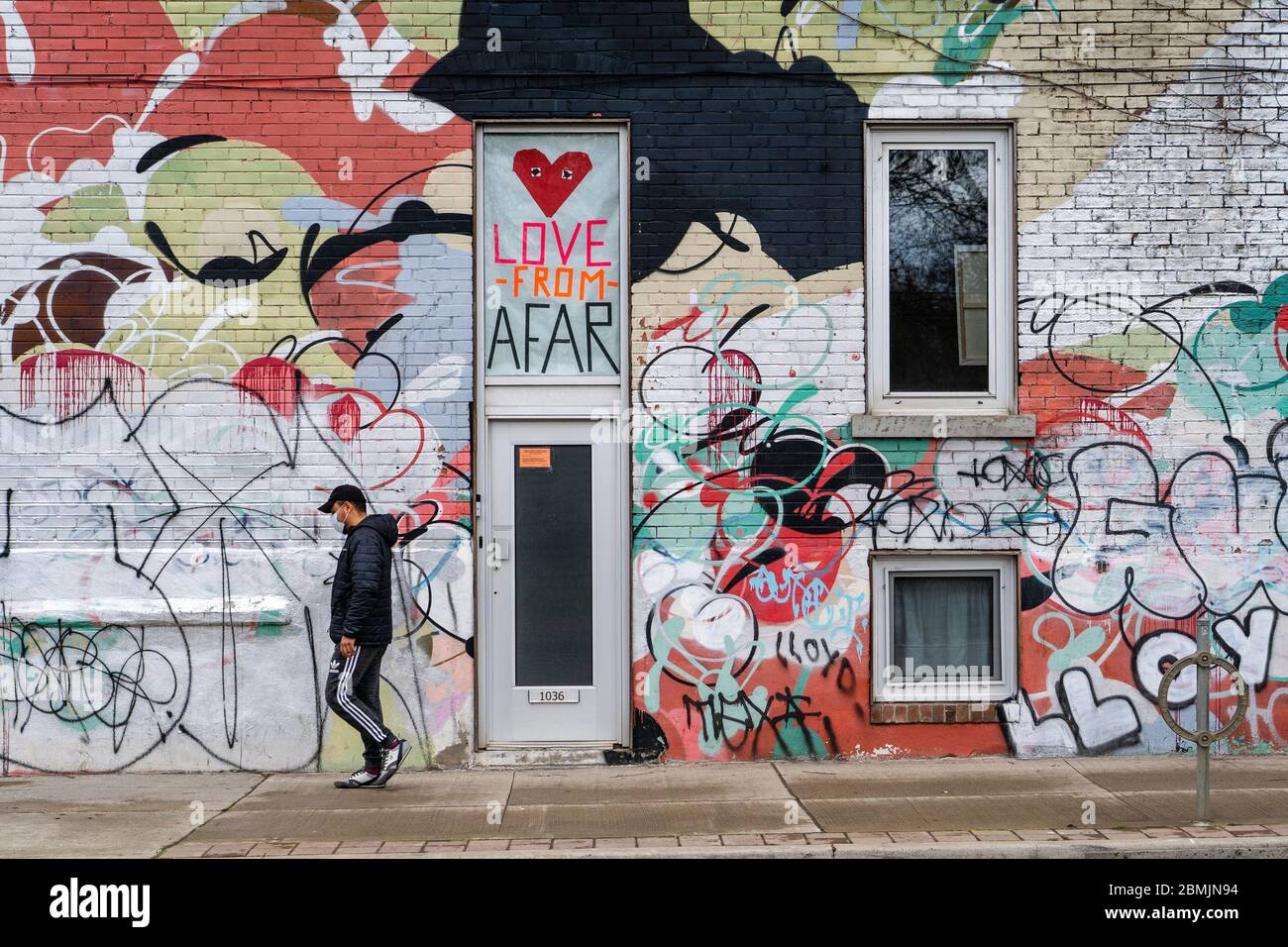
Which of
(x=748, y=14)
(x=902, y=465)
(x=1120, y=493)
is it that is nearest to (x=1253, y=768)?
(x=1120, y=493)

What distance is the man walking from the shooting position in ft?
26.0

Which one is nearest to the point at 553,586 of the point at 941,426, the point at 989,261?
the point at 941,426

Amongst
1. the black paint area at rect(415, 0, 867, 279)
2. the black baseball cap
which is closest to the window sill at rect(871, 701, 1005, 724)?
the black paint area at rect(415, 0, 867, 279)

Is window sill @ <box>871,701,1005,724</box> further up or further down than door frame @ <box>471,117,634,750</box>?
further down

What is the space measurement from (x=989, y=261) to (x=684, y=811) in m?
4.15

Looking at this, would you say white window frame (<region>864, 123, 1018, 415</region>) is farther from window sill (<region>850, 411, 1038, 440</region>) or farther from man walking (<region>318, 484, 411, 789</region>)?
man walking (<region>318, 484, 411, 789</region>)

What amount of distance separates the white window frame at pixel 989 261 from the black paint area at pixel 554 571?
2.02 metres

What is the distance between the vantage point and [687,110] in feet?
29.0

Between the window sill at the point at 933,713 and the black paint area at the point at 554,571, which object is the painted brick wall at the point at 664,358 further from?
the black paint area at the point at 554,571

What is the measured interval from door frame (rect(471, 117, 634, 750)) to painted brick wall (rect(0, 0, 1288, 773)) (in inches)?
4.2

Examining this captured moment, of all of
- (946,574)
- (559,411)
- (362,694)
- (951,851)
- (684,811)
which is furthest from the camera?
(946,574)

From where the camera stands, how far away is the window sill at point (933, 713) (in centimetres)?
877

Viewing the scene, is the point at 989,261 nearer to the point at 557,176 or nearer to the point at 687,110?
the point at 687,110

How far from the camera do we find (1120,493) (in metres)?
8.87
